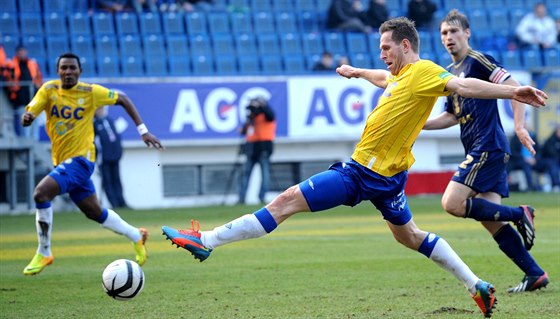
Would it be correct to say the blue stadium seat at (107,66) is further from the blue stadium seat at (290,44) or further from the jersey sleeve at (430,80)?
the jersey sleeve at (430,80)

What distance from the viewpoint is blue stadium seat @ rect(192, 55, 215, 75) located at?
80.5ft

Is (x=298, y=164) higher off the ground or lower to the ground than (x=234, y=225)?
lower

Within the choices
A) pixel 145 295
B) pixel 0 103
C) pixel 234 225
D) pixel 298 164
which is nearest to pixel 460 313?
pixel 234 225

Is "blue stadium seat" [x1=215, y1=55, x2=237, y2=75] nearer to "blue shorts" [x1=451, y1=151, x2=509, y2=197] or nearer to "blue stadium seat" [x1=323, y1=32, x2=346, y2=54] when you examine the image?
"blue stadium seat" [x1=323, y1=32, x2=346, y2=54]

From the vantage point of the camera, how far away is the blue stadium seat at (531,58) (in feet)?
90.9

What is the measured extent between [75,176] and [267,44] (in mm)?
14489

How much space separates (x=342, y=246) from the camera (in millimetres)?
13820

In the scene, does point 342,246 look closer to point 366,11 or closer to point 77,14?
point 77,14

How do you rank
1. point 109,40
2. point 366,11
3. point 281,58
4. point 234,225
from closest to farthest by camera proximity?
1. point 234,225
2. point 109,40
3. point 281,58
4. point 366,11

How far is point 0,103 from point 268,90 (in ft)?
19.9

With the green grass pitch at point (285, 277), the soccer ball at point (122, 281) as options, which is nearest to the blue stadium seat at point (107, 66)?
the green grass pitch at point (285, 277)

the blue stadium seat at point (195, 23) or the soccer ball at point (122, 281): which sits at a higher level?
the blue stadium seat at point (195, 23)

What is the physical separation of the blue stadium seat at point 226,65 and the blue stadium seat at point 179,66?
0.71 m

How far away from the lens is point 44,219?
447 inches
